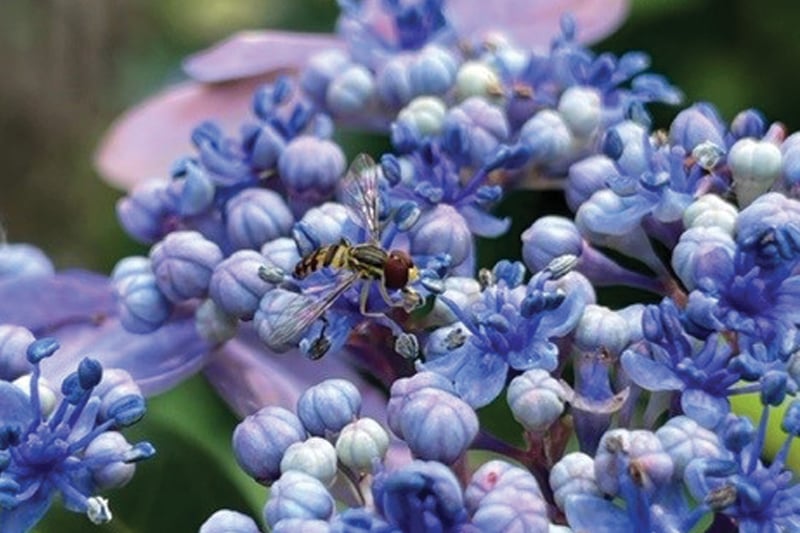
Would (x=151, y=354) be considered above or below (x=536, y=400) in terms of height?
below

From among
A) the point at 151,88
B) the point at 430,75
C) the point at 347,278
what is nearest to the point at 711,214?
the point at 347,278

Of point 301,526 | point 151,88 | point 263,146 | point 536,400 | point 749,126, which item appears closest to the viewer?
point 301,526

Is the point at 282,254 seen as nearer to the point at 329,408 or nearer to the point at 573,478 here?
the point at 329,408

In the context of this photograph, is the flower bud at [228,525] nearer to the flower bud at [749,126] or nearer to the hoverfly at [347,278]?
the hoverfly at [347,278]

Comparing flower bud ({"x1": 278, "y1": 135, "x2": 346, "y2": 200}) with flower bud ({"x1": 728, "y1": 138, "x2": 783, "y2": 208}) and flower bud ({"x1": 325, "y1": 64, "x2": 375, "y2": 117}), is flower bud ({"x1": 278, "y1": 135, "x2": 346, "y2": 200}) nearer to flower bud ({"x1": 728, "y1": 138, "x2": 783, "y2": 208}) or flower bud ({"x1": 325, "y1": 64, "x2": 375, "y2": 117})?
flower bud ({"x1": 325, "y1": 64, "x2": 375, "y2": 117})

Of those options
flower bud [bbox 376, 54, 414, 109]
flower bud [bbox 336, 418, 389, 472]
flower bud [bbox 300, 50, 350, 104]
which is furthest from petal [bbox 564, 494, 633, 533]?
flower bud [bbox 300, 50, 350, 104]
